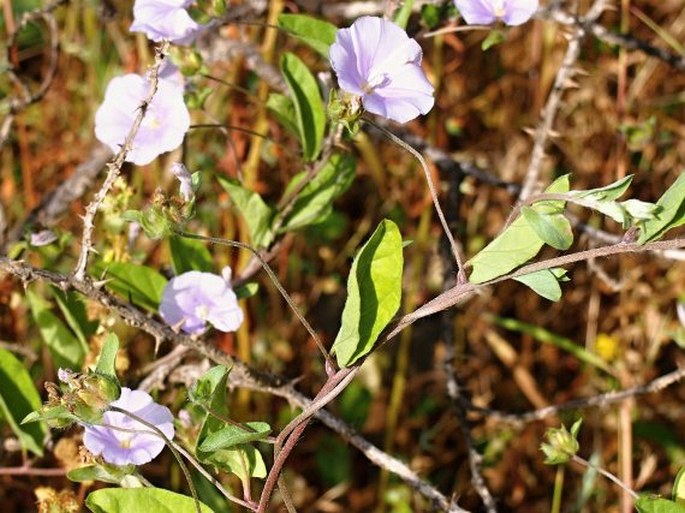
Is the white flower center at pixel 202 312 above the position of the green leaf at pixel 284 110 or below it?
below

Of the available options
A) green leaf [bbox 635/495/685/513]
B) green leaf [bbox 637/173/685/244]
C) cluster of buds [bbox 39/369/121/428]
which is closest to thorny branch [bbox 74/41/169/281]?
cluster of buds [bbox 39/369/121/428]

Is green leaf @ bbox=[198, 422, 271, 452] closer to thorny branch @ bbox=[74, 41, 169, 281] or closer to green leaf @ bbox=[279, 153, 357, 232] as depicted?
thorny branch @ bbox=[74, 41, 169, 281]

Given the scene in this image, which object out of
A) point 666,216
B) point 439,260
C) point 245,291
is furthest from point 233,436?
point 439,260

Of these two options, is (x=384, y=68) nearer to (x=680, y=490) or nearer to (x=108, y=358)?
(x=108, y=358)

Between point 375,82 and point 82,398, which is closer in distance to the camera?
point 82,398

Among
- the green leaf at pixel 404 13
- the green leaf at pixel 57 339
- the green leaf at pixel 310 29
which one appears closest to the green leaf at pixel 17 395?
the green leaf at pixel 57 339

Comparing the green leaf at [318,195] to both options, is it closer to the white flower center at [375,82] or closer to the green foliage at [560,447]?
the white flower center at [375,82]
